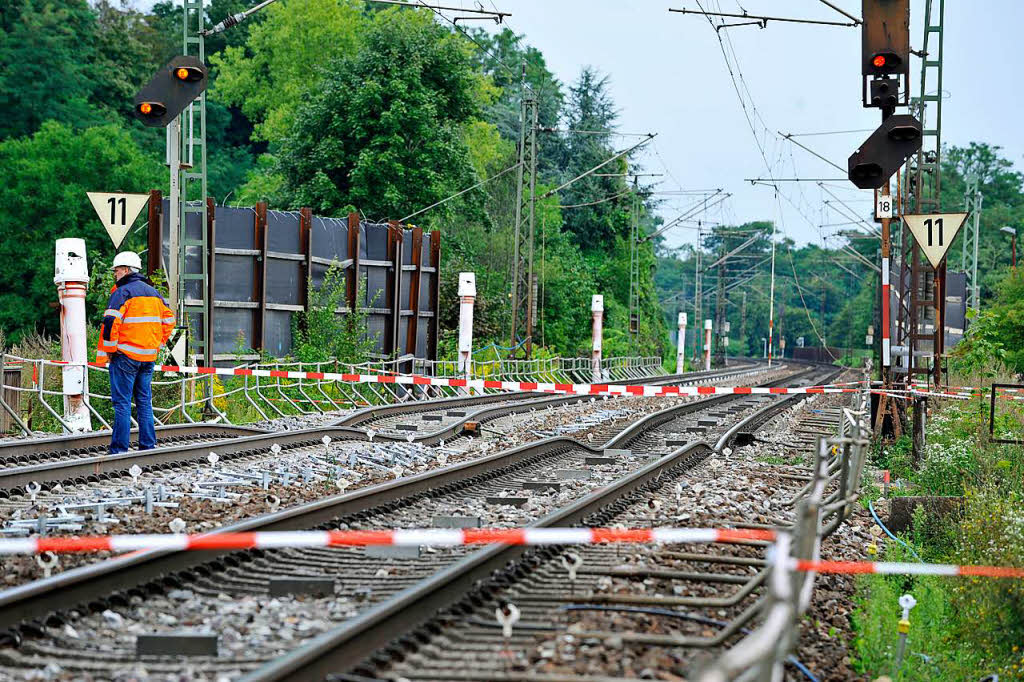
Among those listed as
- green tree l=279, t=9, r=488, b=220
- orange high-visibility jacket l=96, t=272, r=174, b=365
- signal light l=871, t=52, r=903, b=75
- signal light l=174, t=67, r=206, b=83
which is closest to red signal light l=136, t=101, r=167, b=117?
signal light l=174, t=67, r=206, b=83

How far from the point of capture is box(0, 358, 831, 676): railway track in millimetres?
5637

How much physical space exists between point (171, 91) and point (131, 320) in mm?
4783

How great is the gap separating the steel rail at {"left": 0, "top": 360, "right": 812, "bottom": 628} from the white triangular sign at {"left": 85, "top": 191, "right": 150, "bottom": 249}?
149 inches

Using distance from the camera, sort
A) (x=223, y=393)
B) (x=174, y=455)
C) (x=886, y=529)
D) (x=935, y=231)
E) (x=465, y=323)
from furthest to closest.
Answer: (x=465, y=323)
(x=223, y=393)
(x=935, y=231)
(x=174, y=455)
(x=886, y=529)

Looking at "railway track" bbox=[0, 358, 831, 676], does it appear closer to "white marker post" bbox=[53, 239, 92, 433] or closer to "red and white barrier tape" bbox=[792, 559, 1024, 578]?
"red and white barrier tape" bbox=[792, 559, 1024, 578]

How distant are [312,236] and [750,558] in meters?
20.4

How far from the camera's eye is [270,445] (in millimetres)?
14445

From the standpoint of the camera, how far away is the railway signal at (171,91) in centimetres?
1630

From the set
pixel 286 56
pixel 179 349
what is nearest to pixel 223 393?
pixel 179 349

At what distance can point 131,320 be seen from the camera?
12.7 m

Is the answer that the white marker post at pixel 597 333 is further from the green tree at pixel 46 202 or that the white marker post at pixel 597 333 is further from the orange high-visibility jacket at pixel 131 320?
the orange high-visibility jacket at pixel 131 320

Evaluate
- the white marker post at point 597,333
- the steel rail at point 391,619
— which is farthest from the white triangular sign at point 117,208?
the white marker post at point 597,333

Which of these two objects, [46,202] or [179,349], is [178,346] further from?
[46,202]

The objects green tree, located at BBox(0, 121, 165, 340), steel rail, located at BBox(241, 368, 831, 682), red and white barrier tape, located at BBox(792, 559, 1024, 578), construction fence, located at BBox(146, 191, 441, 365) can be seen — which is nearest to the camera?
red and white barrier tape, located at BBox(792, 559, 1024, 578)
